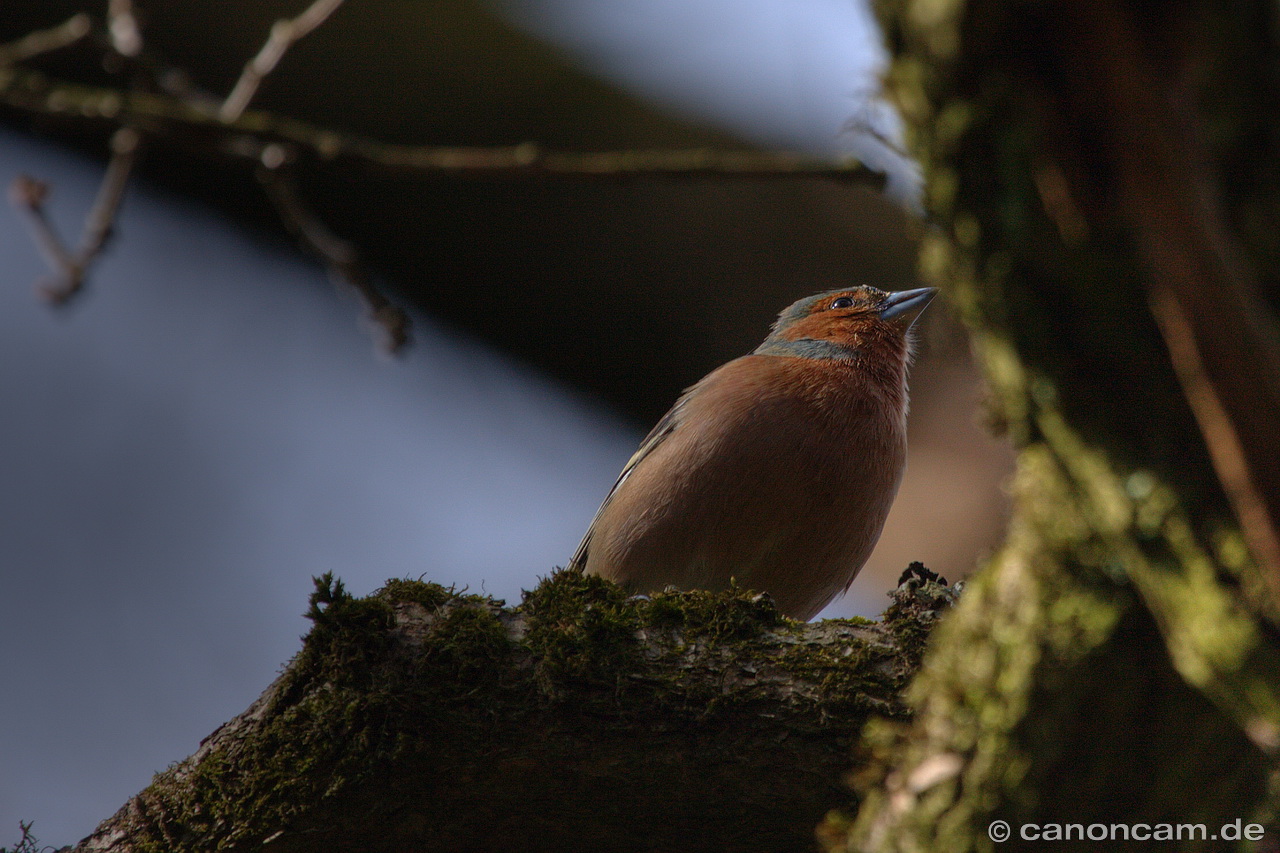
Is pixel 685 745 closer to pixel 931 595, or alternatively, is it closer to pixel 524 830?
pixel 524 830

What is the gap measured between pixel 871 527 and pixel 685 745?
2075 millimetres

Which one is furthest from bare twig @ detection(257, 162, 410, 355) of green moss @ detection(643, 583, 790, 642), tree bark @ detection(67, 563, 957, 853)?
green moss @ detection(643, 583, 790, 642)

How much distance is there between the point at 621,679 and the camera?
278 centimetres

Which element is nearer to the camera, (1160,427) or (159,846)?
(1160,427)

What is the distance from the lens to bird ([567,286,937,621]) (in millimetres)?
4367

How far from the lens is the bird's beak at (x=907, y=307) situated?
5445mm

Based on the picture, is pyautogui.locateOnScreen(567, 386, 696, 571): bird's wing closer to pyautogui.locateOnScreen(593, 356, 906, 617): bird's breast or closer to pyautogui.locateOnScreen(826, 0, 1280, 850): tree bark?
pyautogui.locateOnScreen(593, 356, 906, 617): bird's breast

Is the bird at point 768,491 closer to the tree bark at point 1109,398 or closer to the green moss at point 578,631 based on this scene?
the green moss at point 578,631

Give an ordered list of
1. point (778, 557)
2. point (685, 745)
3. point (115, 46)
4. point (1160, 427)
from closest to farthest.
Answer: point (1160, 427), point (685, 745), point (115, 46), point (778, 557)

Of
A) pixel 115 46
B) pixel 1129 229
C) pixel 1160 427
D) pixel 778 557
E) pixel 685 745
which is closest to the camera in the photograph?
pixel 1129 229

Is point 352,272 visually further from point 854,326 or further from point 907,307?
point 907,307

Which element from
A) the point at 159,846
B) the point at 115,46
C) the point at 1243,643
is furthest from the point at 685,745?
the point at 115,46

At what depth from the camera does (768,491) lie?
434 centimetres

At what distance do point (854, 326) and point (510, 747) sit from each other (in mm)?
3389
